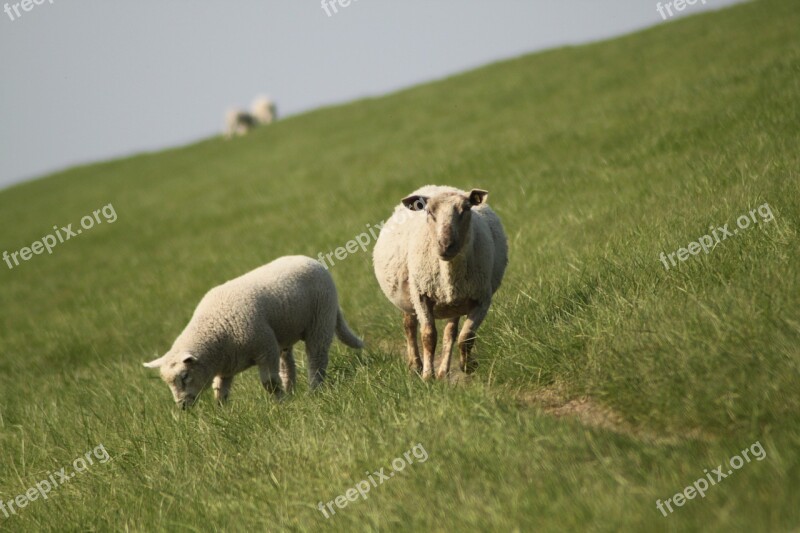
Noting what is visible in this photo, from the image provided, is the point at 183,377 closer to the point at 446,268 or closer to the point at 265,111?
the point at 446,268

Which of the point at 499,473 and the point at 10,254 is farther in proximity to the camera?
the point at 10,254

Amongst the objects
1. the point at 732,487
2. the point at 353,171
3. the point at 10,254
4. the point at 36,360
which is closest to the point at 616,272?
the point at 732,487

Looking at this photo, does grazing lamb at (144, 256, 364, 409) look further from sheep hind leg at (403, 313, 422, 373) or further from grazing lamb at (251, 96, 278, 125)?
grazing lamb at (251, 96, 278, 125)

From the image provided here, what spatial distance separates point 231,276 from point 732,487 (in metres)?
9.88

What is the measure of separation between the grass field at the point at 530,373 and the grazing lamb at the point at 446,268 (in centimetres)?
30

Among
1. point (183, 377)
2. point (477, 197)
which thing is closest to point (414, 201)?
point (477, 197)

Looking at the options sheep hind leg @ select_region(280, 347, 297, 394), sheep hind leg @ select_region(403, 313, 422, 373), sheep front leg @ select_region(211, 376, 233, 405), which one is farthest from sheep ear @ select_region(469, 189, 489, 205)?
sheep front leg @ select_region(211, 376, 233, 405)

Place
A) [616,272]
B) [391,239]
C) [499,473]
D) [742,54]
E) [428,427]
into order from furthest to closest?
[742,54], [391,239], [616,272], [428,427], [499,473]

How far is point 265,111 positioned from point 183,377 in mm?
41772

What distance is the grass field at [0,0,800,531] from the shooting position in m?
3.87

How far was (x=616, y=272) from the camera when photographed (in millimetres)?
6371

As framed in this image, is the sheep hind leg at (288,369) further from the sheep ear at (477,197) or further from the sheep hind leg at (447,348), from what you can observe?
the sheep ear at (477,197)

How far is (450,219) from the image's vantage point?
574 cm

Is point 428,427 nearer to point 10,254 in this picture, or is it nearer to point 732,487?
point 732,487
